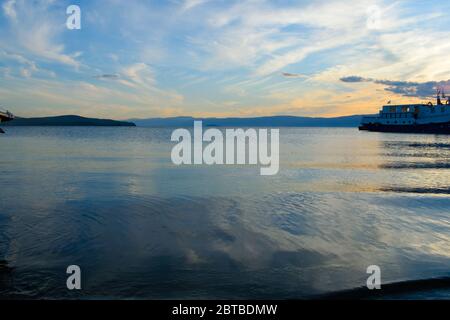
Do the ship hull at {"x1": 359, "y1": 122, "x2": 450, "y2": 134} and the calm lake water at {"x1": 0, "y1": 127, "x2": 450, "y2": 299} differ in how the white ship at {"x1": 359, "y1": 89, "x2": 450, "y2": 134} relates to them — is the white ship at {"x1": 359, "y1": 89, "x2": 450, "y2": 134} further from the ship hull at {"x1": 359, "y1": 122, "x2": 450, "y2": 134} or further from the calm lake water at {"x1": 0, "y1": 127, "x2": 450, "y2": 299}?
the calm lake water at {"x1": 0, "y1": 127, "x2": 450, "y2": 299}

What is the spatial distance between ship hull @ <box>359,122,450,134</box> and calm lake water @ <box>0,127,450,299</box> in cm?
12198

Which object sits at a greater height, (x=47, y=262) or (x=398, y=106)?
(x=398, y=106)

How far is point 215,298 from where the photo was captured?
26.3 ft

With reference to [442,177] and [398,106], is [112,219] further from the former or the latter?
[398,106]

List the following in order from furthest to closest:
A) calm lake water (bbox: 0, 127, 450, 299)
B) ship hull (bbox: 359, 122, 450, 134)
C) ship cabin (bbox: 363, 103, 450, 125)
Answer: ship cabin (bbox: 363, 103, 450, 125), ship hull (bbox: 359, 122, 450, 134), calm lake water (bbox: 0, 127, 450, 299)

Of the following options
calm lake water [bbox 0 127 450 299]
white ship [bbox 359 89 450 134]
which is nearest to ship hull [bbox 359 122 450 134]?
white ship [bbox 359 89 450 134]

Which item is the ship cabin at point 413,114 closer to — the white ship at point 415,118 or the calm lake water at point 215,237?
the white ship at point 415,118

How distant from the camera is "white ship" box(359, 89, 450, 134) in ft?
433

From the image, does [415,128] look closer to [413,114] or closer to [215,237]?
[413,114]

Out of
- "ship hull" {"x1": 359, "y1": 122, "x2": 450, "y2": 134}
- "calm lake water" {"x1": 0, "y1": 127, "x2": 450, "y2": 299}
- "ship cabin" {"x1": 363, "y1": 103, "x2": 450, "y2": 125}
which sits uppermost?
"ship cabin" {"x1": 363, "y1": 103, "x2": 450, "y2": 125}

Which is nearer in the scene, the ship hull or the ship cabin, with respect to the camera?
the ship hull

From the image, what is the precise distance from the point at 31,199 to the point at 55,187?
397 centimetres

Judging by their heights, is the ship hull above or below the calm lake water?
above
